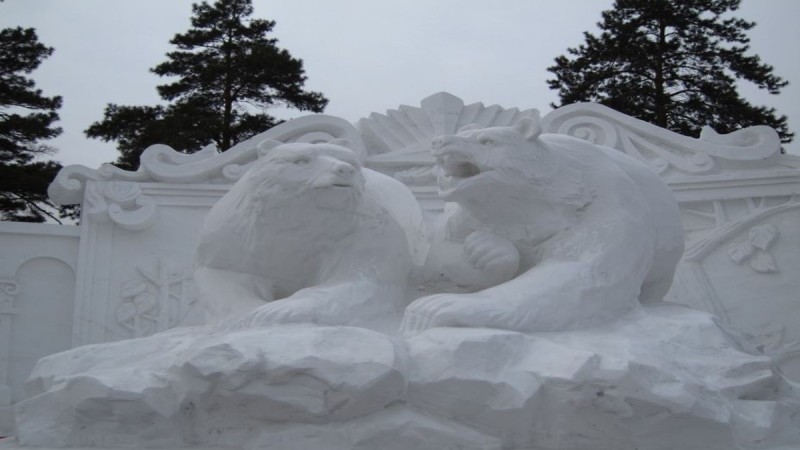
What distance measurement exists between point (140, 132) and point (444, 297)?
10.6m

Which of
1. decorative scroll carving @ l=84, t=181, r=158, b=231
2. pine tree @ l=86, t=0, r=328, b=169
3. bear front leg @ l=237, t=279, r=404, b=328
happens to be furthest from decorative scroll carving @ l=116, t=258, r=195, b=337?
pine tree @ l=86, t=0, r=328, b=169

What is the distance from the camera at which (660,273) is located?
3.77 m

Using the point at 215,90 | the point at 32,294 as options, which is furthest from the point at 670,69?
the point at 32,294

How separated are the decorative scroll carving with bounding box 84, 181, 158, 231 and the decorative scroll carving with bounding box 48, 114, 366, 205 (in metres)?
0.11

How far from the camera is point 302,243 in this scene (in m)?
3.33

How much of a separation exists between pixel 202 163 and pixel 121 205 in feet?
2.19

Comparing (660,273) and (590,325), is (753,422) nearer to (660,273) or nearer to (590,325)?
(590,325)

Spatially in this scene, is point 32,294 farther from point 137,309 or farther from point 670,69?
point 670,69

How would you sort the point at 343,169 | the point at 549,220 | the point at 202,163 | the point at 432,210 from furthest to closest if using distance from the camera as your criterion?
the point at 202,163
the point at 432,210
the point at 549,220
the point at 343,169

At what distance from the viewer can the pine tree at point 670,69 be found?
40.7 feet

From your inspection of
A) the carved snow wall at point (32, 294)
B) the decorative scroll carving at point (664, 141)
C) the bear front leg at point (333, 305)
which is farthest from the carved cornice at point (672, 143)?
the carved snow wall at point (32, 294)

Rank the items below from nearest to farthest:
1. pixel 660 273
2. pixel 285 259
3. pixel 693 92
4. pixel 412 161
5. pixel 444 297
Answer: pixel 444 297 → pixel 285 259 → pixel 660 273 → pixel 412 161 → pixel 693 92

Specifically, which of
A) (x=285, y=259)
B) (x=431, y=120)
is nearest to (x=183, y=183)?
(x=431, y=120)

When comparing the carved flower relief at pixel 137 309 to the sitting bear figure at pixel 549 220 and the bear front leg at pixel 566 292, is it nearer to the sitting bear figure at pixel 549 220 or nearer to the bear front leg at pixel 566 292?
the sitting bear figure at pixel 549 220
